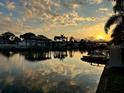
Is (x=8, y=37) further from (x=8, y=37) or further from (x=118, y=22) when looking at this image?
(x=118, y=22)

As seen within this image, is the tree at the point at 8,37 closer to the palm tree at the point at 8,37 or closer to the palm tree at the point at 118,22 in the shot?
the palm tree at the point at 8,37

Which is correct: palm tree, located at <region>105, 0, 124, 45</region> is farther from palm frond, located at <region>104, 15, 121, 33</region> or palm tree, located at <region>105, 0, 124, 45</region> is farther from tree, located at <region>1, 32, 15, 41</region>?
tree, located at <region>1, 32, 15, 41</region>

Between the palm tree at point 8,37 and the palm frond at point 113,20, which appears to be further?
the palm tree at point 8,37

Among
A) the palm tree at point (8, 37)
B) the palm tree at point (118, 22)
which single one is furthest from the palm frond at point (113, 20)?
the palm tree at point (8, 37)

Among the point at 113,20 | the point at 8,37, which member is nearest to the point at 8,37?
the point at 8,37

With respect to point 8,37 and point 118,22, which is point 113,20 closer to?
point 118,22

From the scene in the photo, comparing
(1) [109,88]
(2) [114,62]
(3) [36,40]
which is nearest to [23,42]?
(3) [36,40]

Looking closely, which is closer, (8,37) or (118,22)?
(118,22)

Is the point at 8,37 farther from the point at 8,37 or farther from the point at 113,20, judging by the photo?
the point at 113,20

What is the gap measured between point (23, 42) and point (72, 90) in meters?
154

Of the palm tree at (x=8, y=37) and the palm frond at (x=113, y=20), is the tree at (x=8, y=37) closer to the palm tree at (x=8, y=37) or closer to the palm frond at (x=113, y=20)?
the palm tree at (x=8, y=37)

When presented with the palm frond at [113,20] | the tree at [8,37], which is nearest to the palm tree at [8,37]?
the tree at [8,37]

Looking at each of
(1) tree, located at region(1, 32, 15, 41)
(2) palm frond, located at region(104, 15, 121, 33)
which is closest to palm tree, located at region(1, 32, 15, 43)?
(1) tree, located at region(1, 32, 15, 41)

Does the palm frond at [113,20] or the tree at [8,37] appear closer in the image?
the palm frond at [113,20]
